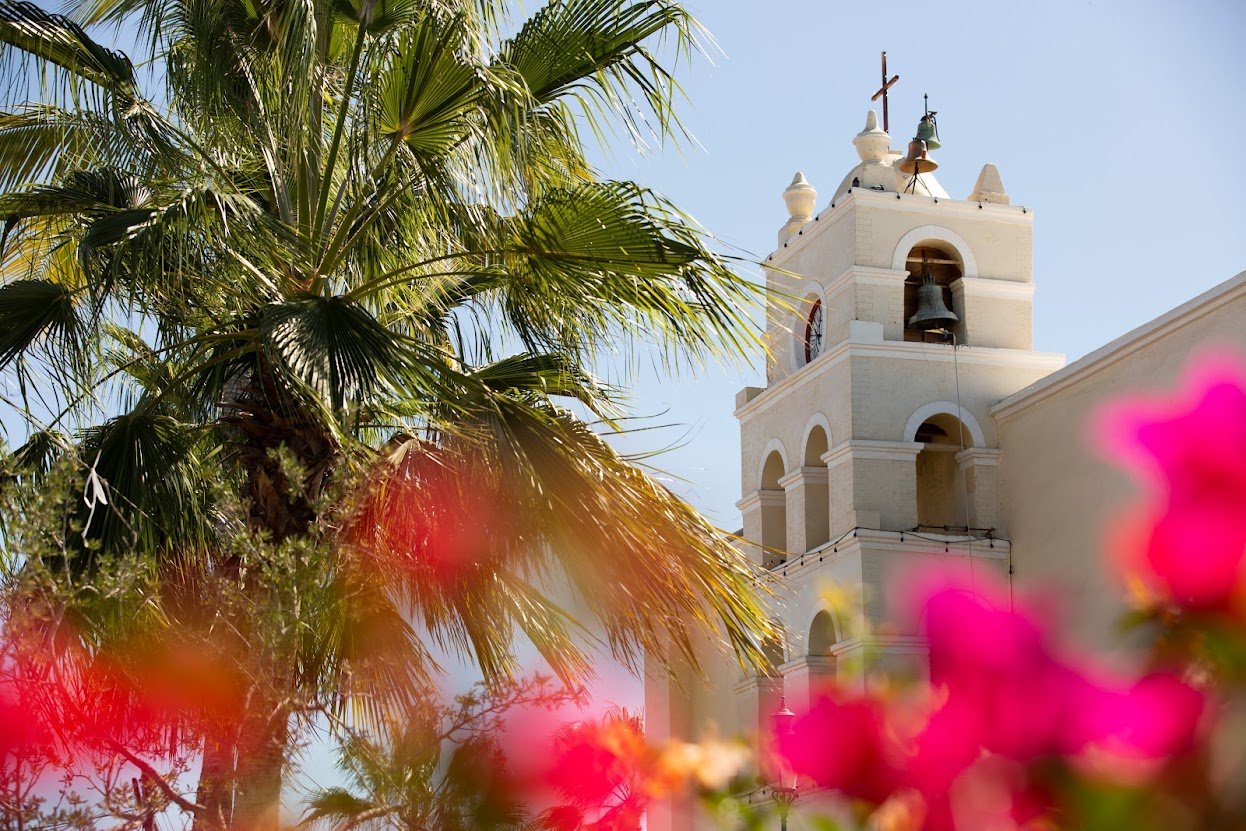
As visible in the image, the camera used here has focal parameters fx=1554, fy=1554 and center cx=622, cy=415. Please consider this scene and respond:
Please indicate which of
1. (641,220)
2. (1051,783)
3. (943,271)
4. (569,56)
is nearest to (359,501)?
(641,220)

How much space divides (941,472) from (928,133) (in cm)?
443

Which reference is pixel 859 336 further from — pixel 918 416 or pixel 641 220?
pixel 641 220

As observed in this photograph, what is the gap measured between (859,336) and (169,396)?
12952mm

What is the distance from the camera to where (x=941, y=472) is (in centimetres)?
2047

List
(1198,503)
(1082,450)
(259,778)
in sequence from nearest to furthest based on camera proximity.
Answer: (1198,503) → (259,778) → (1082,450)

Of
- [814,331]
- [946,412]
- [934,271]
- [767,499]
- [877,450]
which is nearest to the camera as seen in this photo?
[877,450]

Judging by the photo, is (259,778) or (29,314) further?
(29,314)

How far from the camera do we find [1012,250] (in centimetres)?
2052

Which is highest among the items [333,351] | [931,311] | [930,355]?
[931,311]

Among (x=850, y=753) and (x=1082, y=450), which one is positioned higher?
(x=1082, y=450)

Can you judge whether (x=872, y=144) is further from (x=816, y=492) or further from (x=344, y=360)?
(x=344, y=360)

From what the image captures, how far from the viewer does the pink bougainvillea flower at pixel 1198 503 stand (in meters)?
1.30

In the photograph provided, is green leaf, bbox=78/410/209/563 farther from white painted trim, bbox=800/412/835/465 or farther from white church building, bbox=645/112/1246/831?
white painted trim, bbox=800/412/835/465

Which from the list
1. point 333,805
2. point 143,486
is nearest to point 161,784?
point 143,486
